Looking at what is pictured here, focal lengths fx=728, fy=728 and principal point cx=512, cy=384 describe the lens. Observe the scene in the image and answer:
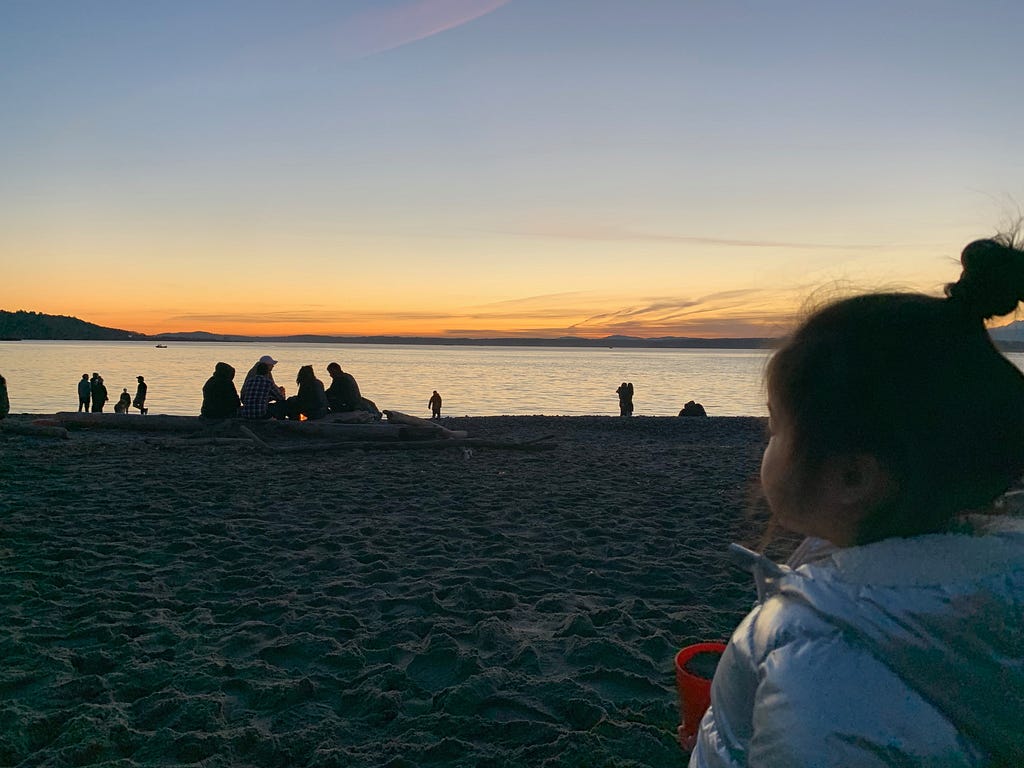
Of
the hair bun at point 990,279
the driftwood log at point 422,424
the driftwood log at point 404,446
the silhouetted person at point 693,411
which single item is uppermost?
the hair bun at point 990,279

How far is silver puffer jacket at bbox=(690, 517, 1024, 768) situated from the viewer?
1.10m

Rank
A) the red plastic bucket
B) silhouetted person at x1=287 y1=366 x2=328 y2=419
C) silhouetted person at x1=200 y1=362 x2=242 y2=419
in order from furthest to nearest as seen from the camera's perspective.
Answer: silhouetted person at x1=287 y1=366 x2=328 y2=419 → silhouetted person at x1=200 y1=362 x2=242 y2=419 → the red plastic bucket

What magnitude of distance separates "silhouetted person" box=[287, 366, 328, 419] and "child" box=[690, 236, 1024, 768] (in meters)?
13.1

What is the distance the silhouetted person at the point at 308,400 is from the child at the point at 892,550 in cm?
1309

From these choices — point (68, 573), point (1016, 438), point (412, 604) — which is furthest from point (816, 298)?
point (68, 573)

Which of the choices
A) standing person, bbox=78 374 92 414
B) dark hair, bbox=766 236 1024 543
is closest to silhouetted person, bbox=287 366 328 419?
standing person, bbox=78 374 92 414

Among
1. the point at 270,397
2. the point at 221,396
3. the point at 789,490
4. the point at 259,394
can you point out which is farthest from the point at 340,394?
the point at 789,490

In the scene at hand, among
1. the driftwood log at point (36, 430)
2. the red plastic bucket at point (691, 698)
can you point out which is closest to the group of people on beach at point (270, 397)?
the driftwood log at point (36, 430)

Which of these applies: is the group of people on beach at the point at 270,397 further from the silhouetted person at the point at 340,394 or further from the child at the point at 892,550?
the child at the point at 892,550

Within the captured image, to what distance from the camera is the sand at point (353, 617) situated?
320 centimetres

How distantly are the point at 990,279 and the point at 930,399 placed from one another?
23cm

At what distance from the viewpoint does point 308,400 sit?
45.6 ft

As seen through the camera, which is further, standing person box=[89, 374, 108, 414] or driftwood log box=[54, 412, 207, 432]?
standing person box=[89, 374, 108, 414]

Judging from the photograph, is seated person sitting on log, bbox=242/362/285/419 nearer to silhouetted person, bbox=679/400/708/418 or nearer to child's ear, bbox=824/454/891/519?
child's ear, bbox=824/454/891/519
